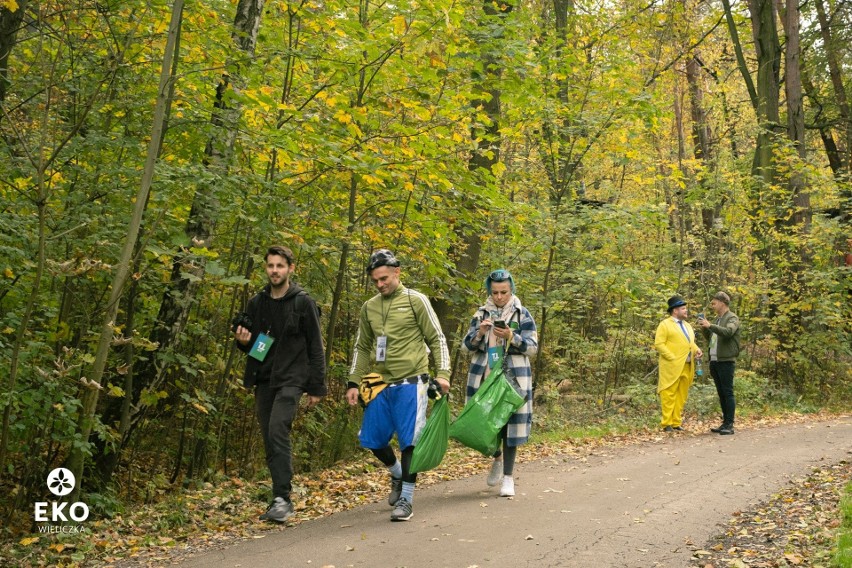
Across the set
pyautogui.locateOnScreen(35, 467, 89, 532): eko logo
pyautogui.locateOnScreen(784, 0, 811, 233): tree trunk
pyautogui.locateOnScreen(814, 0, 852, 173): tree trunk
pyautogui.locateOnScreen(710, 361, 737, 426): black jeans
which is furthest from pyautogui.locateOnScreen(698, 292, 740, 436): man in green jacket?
pyautogui.locateOnScreen(814, 0, 852, 173): tree trunk

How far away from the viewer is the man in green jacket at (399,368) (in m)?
6.33

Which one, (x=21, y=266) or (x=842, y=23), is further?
(x=842, y=23)

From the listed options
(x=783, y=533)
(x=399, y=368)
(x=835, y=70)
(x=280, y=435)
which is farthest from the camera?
(x=835, y=70)

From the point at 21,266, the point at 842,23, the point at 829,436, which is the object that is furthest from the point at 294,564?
the point at 842,23

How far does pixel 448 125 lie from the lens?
31.2 feet

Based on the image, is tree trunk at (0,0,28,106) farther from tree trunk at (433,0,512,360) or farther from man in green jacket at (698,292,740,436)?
man in green jacket at (698,292,740,436)

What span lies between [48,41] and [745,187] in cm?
1656

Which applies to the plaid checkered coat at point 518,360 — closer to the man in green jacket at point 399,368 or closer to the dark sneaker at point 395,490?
the man in green jacket at point 399,368

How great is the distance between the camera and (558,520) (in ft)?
20.9

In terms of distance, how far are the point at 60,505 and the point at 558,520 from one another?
169 inches

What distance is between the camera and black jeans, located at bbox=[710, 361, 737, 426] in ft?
40.3

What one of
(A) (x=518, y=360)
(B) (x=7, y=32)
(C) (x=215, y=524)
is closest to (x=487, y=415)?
(A) (x=518, y=360)

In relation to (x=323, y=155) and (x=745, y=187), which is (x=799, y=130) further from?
(x=323, y=155)

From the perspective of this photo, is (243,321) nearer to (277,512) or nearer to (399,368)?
(399,368)
